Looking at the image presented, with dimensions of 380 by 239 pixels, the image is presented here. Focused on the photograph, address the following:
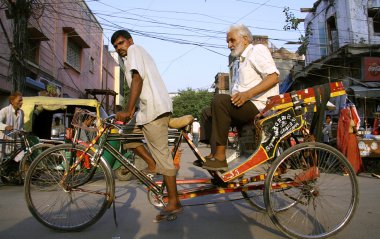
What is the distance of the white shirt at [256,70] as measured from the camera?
370cm

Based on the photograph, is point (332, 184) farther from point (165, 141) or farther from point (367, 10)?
point (367, 10)

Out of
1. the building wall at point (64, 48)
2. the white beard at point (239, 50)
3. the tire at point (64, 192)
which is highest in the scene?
the building wall at point (64, 48)

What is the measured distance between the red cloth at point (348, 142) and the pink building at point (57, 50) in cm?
928

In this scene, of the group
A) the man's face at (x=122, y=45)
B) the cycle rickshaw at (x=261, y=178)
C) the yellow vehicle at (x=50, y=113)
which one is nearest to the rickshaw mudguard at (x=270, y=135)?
the cycle rickshaw at (x=261, y=178)

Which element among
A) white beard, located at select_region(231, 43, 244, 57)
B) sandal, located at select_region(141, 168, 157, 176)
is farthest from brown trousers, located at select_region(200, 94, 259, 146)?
sandal, located at select_region(141, 168, 157, 176)

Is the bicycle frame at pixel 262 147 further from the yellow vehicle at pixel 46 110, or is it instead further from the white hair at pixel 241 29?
the yellow vehicle at pixel 46 110

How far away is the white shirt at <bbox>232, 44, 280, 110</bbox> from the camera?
3.70 m

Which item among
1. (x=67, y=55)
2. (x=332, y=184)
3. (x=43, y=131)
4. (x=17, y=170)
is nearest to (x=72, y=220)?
(x=332, y=184)

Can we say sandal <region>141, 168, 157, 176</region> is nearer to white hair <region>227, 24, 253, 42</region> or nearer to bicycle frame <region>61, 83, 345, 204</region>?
bicycle frame <region>61, 83, 345, 204</region>

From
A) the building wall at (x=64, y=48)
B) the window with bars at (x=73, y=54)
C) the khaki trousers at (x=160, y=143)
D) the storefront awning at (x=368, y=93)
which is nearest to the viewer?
the khaki trousers at (x=160, y=143)

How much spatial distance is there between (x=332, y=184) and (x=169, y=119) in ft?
5.91

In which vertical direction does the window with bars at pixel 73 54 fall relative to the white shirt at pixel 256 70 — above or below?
above

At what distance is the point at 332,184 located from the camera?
3.67 m

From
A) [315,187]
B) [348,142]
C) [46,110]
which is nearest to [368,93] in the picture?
[348,142]
